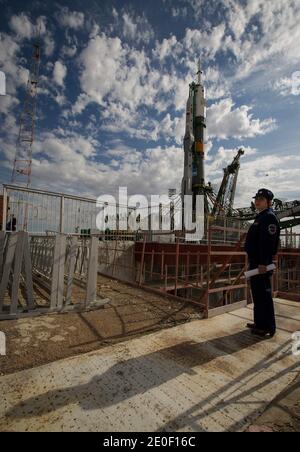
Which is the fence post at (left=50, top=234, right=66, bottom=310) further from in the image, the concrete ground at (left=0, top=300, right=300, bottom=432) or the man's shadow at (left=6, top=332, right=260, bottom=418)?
the man's shadow at (left=6, top=332, right=260, bottom=418)

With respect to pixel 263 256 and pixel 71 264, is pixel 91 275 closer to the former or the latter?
pixel 71 264

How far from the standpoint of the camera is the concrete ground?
5.83ft

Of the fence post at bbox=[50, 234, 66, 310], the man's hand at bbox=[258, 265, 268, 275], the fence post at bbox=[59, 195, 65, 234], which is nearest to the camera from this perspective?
the man's hand at bbox=[258, 265, 268, 275]

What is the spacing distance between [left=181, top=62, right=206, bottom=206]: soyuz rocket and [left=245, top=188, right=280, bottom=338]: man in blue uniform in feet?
56.1

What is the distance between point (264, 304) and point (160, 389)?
2.05 meters

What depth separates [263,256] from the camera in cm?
335

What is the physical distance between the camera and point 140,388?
2189 millimetres

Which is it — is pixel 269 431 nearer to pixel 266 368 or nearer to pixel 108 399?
pixel 266 368

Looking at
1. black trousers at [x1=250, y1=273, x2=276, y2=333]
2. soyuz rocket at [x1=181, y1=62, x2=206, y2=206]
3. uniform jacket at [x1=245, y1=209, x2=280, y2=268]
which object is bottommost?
black trousers at [x1=250, y1=273, x2=276, y2=333]

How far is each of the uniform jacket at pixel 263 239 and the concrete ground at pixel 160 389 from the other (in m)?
1.18

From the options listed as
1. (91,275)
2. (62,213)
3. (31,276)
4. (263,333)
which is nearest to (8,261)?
(31,276)

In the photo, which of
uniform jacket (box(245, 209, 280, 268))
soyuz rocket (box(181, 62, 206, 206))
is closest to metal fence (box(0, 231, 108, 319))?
uniform jacket (box(245, 209, 280, 268))
